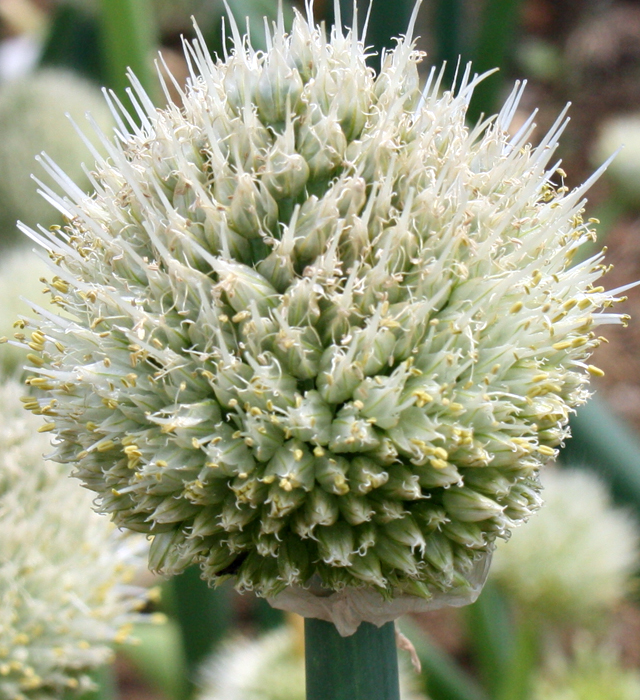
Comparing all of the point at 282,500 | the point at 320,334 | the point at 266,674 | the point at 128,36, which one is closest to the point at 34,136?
the point at 128,36

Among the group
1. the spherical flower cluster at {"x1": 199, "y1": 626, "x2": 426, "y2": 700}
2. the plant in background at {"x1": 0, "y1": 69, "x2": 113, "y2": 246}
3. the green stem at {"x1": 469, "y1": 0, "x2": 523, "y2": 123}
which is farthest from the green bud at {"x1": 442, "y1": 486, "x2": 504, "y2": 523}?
the plant in background at {"x1": 0, "y1": 69, "x2": 113, "y2": 246}

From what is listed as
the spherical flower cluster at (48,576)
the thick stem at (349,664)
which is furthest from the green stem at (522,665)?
the thick stem at (349,664)

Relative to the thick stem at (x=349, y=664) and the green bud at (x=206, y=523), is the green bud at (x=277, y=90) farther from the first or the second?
the thick stem at (x=349, y=664)

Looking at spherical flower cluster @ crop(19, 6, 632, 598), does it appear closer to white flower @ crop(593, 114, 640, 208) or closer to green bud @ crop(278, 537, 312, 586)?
green bud @ crop(278, 537, 312, 586)

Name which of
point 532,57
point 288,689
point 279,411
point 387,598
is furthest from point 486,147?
point 532,57

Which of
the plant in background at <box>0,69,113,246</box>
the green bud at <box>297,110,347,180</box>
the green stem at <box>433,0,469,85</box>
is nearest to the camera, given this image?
the green bud at <box>297,110,347,180</box>

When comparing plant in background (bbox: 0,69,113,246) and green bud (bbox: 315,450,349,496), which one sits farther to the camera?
plant in background (bbox: 0,69,113,246)

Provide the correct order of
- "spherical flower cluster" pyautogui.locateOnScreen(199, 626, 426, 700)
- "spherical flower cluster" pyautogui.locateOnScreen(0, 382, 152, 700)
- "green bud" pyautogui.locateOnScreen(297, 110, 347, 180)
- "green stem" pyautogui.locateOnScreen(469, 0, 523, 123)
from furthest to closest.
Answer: "green stem" pyautogui.locateOnScreen(469, 0, 523, 123) < "spherical flower cluster" pyautogui.locateOnScreen(199, 626, 426, 700) < "spherical flower cluster" pyautogui.locateOnScreen(0, 382, 152, 700) < "green bud" pyautogui.locateOnScreen(297, 110, 347, 180)

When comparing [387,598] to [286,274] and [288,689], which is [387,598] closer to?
[286,274]

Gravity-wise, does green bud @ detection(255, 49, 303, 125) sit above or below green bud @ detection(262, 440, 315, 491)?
above
